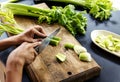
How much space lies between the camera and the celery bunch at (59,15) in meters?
1.23

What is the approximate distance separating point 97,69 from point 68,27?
0.32m

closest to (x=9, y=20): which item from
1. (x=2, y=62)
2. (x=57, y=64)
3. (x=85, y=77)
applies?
(x=2, y=62)

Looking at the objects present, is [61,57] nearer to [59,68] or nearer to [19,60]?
[59,68]

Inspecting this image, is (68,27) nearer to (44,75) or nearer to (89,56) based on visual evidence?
(89,56)

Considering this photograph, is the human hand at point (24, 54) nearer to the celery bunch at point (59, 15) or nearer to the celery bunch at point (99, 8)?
the celery bunch at point (59, 15)

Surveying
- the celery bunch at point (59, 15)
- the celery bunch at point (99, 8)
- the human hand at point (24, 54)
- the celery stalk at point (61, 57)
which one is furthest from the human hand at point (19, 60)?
the celery bunch at point (99, 8)

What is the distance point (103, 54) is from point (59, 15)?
33 cm

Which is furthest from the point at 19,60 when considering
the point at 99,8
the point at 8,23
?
the point at 99,8

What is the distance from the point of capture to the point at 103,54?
114 cm

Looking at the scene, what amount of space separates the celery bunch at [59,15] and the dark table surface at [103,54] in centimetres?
6

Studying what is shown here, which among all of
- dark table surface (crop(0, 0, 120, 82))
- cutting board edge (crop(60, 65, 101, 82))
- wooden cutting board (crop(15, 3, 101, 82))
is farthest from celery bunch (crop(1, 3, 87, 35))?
cutting board edge (crop(60, 65, 101, 82))

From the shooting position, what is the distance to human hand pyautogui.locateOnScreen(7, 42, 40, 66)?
36.3 inches

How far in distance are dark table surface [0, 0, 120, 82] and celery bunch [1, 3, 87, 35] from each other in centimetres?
6

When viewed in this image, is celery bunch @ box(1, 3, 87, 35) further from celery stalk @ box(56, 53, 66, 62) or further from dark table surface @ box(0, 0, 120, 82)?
celery stalk @ box(56, 53, 66, 62)
